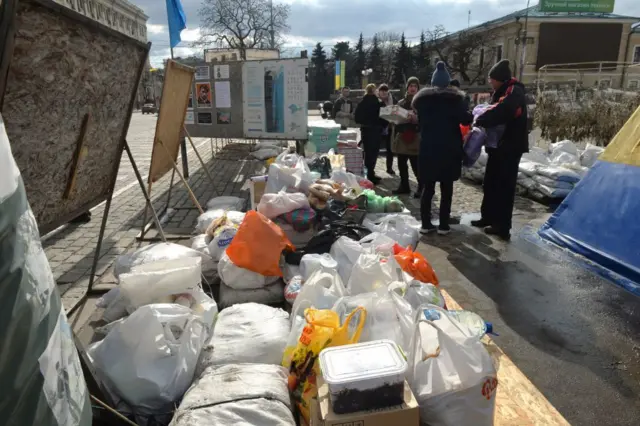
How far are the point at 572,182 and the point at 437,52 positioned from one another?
4736 cm

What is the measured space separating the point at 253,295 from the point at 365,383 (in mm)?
1710

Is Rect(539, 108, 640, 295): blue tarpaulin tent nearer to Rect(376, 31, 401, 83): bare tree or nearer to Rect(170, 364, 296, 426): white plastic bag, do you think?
Rect(170, 364, 296, 426): white plastic bag

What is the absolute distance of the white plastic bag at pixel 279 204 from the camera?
4.27 metres

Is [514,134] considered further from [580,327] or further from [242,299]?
[242,299]

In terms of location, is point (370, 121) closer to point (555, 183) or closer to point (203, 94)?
point (555, 183)

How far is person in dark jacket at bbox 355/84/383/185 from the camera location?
7359mm

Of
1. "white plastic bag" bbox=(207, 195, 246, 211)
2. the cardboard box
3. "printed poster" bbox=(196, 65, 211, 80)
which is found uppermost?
"printed poster" bbox=(196, 65, 211, 80)

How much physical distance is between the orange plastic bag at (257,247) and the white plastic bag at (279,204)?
2.32 ft

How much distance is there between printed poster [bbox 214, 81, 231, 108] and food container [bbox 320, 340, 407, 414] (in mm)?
7362

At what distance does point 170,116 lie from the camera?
4.98 metres

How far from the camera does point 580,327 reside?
3270mm

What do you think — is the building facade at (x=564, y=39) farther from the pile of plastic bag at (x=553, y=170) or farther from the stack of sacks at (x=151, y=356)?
the stack of sacks at (x=151, y=356)

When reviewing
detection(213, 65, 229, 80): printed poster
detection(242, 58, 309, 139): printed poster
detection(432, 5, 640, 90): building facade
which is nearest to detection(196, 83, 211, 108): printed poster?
detection(213, 65, 229, 80): printed poster

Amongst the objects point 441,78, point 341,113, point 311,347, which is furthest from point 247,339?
point 341,113
